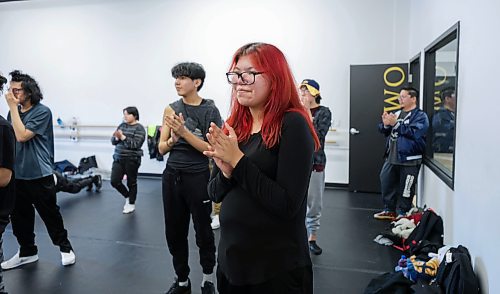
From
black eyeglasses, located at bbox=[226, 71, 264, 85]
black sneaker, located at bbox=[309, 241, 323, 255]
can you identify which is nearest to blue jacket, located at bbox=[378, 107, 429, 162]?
black sneaker, located at bbox=[309, 241, 323, 255]

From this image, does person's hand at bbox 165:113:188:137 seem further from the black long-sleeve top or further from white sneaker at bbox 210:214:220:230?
white sneaker at bbox 210:214:220:230

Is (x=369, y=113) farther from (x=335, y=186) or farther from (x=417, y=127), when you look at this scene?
(x=417, y=127)

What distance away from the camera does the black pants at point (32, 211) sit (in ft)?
8.87

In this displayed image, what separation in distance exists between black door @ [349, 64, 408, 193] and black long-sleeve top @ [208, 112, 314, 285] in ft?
13.4

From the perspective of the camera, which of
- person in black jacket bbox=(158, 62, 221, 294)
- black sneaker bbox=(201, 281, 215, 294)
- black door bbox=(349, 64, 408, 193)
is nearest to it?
person in black jacket bbox=(158, 62, 221, 294)

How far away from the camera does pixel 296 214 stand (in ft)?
3.72

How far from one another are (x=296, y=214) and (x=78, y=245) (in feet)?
9.27

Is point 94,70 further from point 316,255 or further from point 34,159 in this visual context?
point 316,255

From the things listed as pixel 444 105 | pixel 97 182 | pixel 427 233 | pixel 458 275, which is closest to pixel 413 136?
pixel 444 105

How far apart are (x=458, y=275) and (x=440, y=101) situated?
2.27 metres

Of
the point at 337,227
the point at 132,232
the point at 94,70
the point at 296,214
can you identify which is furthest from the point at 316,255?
the point at 94,70

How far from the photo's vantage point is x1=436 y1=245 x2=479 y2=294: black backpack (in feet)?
6.03

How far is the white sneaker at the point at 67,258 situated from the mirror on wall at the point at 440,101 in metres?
2.98

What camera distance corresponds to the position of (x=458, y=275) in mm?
1905
